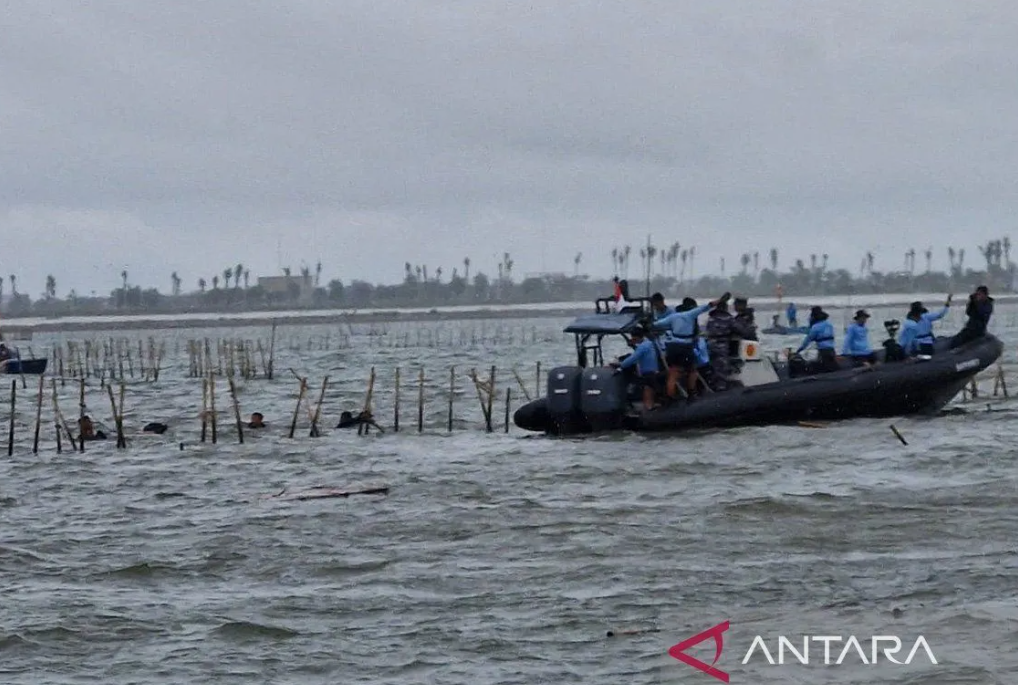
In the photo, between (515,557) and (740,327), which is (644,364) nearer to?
(740,327)

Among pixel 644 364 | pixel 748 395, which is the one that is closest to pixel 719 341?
pixel 748 395

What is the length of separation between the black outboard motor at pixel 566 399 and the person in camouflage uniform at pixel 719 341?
2.16m

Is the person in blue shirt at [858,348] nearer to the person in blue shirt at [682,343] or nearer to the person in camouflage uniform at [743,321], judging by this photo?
the person in camouflage uniform at [743,321]

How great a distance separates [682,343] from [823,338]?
11.4 feet

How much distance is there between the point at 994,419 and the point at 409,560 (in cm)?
1585

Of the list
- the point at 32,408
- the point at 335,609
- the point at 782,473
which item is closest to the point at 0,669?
the point at 335,609

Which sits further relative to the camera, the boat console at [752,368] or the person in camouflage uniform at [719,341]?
the boat console at [752,368]

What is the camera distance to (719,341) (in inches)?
1093

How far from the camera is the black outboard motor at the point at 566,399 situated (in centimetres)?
2781

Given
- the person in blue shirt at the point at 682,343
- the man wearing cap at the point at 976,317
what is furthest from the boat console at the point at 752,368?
the man wearing cap at the point at 976,317

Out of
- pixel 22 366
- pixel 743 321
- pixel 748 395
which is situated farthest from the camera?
pixel 22 366

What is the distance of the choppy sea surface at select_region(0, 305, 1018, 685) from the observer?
13320 mm

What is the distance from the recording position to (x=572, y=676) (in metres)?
12.6

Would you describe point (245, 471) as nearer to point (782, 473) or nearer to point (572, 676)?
point (782, 473)
